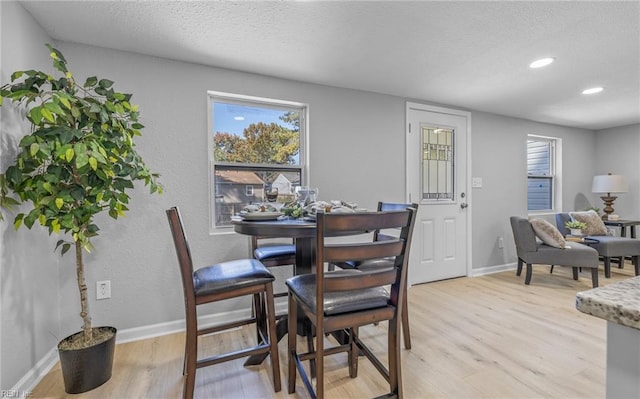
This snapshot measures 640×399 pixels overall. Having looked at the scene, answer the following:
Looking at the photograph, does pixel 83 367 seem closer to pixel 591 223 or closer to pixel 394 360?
pixel 394 360

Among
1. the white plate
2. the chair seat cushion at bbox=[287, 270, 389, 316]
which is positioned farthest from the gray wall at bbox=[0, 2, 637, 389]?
the chair seat cushion at bbox=[287, 270, 389, 316]

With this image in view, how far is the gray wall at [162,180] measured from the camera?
1608mm

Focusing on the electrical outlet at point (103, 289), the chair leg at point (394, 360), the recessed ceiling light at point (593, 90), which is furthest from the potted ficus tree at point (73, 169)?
the recessed ceiling light at point (593, 90)

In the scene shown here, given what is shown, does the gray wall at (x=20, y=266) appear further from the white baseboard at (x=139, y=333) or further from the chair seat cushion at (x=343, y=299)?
the chair seat cushion at (x=343, y=299)

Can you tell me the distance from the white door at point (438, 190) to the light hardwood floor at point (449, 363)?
0.80 m

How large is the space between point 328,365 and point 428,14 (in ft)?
7.33

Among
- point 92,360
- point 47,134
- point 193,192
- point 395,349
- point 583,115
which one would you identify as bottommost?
point 92,360

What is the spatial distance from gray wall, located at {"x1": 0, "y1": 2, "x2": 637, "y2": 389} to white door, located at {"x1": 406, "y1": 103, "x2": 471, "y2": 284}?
20 centimetres

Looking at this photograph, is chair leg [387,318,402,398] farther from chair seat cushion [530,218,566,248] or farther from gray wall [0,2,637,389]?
chair seat cushion [530,218,566,248]

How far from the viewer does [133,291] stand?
7.12ft

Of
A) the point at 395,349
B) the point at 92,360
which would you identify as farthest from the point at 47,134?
the point at 395,349

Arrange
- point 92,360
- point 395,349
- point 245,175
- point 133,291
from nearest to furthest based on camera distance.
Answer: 1. point 395,349
2. point 92,360
3. point 133,291
4. point 245,175

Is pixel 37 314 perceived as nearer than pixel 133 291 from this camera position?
Yes

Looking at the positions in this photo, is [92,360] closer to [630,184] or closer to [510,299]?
[510,299]
